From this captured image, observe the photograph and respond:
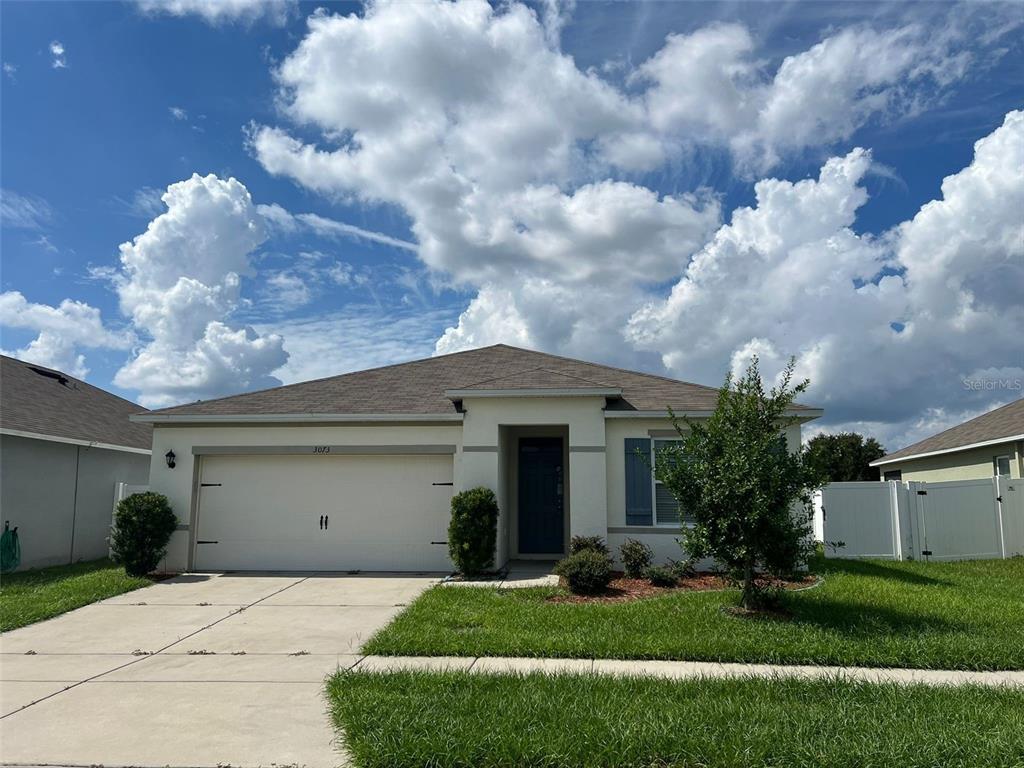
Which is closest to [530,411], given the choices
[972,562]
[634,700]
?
[634,700]

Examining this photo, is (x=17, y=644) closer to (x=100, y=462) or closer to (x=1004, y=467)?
(x=100, y=462)

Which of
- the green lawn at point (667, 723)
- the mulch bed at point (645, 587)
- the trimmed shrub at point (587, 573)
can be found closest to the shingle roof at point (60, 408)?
the trimmed shrub at point (587, 573)

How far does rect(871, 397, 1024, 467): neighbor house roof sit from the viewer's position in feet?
Answer: 57.2

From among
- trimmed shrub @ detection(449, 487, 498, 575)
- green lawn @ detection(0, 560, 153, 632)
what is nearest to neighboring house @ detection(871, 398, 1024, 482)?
trimmed shrub @ detection(449, 487, 498, 575)

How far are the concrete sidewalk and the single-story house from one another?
5766 millimetres

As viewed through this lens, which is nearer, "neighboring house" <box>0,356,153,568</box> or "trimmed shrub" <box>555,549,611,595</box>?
"trimmed shrub" <box>555,549,611,595</box>

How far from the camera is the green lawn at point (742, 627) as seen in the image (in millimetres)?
7047

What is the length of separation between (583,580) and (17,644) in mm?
7200

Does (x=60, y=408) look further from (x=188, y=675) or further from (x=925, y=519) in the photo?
(x=925, y=519)

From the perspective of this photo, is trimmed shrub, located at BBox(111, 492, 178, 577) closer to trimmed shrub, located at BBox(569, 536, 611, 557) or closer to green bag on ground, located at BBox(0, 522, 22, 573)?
green bag on ground, located at BBox(0, 522, 22, 573)

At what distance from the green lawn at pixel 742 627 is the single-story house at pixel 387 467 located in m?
2.94

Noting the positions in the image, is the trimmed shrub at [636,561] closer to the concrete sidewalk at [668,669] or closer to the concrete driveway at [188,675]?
the concrete driveway at [188,675]

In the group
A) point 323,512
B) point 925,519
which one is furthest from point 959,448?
point 323,512

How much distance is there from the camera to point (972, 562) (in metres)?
14.5
